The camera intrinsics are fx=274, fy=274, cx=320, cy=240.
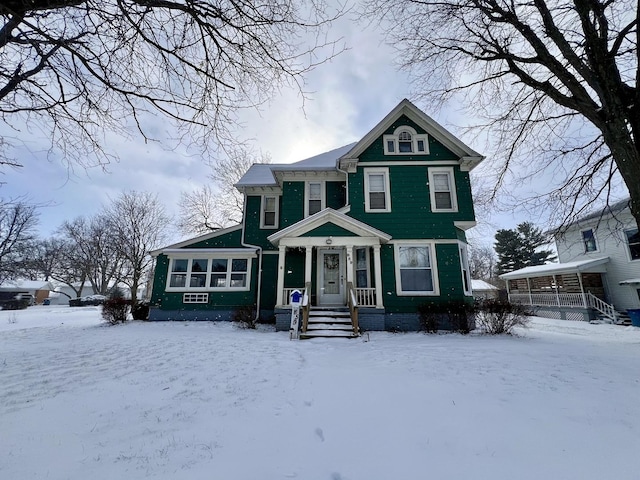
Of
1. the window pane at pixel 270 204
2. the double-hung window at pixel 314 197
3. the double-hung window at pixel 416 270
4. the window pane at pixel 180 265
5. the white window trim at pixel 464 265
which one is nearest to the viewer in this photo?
the double-hung window at pixel 416 270

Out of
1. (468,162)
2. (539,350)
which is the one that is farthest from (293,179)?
(539,350)

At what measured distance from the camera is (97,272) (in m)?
35.0

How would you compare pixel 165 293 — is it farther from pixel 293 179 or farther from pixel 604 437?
pixel 604 437

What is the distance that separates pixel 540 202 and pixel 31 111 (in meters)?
11.8

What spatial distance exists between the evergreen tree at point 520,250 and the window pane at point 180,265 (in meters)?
40.2

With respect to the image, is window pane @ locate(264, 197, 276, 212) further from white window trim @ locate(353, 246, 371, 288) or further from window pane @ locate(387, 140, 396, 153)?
window pane @ locate(387, 140, 396, 153)

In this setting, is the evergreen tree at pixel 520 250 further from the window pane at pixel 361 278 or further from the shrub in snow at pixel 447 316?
the window pane at pixel 361 278

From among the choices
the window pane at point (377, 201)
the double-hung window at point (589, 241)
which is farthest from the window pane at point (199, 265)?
the double-hung window at point (589, 241)

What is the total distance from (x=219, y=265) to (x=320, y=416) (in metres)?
10.5

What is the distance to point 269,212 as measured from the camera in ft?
42.7

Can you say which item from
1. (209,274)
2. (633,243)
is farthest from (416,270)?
(633,243)

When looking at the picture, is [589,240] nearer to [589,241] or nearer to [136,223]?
[589,241]

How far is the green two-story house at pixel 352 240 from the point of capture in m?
9.87

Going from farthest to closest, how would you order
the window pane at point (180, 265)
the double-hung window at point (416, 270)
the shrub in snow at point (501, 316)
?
the window pane at point (180, 265), the double-hung window at point (416, 270), the shrub in snow at point (501, 316)
